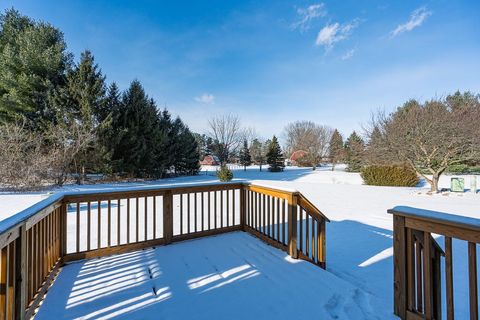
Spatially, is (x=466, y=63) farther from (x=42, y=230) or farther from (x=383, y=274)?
(x=42, y=230)

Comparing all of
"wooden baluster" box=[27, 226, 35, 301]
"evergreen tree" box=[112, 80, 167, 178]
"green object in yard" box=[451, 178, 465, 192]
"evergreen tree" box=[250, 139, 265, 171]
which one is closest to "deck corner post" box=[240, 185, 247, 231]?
"wooden baluster" box=[27, 226, 35, 301]

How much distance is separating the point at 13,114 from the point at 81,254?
41.9 ft

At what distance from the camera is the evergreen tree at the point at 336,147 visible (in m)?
26.2

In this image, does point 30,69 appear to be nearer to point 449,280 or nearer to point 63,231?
point 63,231

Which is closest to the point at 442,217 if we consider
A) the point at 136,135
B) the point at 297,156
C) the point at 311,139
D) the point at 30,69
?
the point at 136,135

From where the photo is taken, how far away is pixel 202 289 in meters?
2.20

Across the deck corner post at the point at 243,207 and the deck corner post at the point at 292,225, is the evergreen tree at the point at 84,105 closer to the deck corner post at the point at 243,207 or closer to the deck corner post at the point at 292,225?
the deck corner post at the point at 243,207

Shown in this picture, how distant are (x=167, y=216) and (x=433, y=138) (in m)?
10.8

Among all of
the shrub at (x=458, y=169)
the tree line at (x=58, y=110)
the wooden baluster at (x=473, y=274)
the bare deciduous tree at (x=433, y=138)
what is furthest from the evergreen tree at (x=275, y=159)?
the wooden baluster at (x=473, y=274)

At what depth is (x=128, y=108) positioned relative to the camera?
1352cm

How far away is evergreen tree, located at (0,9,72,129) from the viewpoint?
35.8ft

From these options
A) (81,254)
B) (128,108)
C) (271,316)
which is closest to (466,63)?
(271,316)

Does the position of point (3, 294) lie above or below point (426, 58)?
below

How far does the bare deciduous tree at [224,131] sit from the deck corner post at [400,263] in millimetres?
21230
